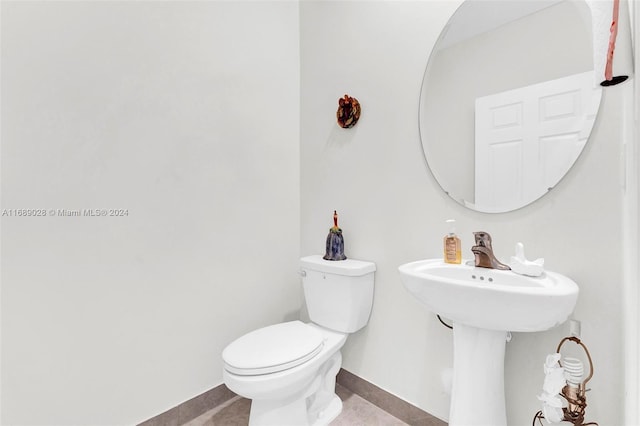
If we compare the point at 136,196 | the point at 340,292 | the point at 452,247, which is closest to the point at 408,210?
the point at 452,247

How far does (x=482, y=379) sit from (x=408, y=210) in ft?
2.34

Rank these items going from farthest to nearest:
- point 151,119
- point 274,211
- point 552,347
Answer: point 274,211
point 151,119
point 552,347

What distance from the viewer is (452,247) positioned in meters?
1.26

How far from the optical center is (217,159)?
1.65 meters

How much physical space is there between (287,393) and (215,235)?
83cm

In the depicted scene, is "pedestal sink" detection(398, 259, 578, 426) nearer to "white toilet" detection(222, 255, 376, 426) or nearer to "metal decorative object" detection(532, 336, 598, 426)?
"metal decorative object" detection(532, 336, 598, 426)

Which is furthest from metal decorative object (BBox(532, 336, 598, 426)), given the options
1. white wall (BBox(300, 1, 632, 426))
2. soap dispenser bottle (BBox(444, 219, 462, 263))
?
soap dispenser bottle (BBox(444, 219, 462, 263))

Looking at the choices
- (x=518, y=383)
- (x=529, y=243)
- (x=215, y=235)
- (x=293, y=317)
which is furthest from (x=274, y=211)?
(x=518, y=383)

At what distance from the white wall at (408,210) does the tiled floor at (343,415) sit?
0.13m

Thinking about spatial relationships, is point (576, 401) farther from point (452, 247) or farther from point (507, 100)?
point (507, 100)

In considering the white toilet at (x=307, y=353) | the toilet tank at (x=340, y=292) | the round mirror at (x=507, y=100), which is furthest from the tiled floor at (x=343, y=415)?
the round mirror at (x=507, y=100)

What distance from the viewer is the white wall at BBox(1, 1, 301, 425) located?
1.16m

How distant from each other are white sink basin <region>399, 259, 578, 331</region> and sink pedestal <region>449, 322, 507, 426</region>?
135 millimetres

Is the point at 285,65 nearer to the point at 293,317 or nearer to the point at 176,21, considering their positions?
the point at 176,21
